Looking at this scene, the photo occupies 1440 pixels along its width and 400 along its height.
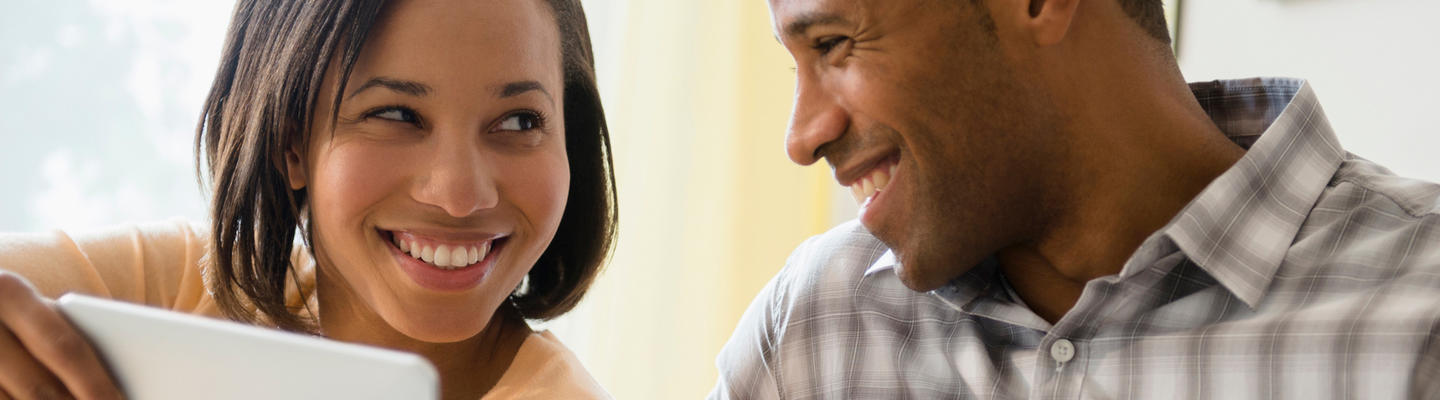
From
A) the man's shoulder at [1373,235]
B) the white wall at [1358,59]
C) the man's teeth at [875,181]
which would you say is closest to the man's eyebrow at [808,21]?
the man's teeth at [875,181]

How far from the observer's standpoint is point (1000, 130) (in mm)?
1299

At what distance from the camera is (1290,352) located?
1.15m

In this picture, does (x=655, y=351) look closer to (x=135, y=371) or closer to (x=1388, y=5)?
(x=1388, y=5)

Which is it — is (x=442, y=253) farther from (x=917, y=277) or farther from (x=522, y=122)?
(x=917, y=277)

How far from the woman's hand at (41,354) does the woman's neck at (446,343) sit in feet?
1.40

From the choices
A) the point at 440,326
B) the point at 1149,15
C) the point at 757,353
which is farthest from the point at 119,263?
the point at 1149,15

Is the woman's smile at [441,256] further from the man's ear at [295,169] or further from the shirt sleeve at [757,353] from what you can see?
the shirt sleeve at [757,353]

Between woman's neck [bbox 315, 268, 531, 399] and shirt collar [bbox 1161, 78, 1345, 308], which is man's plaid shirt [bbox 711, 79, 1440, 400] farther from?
woman's neck [bbox 315, 268, 531, 399]

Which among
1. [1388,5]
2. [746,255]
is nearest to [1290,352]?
[1388,5]

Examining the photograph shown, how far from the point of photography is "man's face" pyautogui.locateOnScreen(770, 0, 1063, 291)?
128cm

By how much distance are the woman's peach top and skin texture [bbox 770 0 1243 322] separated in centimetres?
36

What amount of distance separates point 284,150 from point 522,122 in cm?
25

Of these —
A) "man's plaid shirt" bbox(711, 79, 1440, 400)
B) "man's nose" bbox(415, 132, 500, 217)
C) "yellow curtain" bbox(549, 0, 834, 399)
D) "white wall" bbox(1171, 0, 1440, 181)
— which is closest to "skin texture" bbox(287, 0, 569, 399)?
"man's nose" bbox(415, 132, 500, 217)

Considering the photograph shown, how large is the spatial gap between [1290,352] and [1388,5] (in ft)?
2.77
